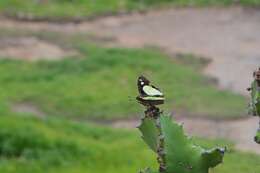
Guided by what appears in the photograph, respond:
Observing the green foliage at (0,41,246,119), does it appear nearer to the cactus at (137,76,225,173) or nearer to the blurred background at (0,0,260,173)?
the blurred background at (0,0,260,173)

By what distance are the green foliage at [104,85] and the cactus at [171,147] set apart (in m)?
8.18

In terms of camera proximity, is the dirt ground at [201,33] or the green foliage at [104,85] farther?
the dirt ground at [201,33]

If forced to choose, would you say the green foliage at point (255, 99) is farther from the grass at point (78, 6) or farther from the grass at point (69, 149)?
the grass at point (78, 6)

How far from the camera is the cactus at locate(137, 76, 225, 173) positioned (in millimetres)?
1977

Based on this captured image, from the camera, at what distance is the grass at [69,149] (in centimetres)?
732

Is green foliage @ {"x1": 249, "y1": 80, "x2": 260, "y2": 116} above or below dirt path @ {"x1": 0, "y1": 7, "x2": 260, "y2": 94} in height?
above

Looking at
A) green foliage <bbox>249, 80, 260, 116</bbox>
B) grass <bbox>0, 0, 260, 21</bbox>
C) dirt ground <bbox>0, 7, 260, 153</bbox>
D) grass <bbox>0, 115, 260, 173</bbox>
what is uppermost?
green foliage <bbox>249, 80, 260, 116</bbox>

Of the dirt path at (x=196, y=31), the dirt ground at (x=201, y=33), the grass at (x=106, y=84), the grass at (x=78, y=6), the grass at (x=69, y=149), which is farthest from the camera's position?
A: the grass at (x=78, y=6)

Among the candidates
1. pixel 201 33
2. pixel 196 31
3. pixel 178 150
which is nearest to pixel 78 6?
pixel 196 31

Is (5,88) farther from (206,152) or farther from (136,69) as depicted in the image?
(206,152)

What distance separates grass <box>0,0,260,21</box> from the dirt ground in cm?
20

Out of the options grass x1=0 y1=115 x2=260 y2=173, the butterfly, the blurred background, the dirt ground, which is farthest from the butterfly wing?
the dirt ground

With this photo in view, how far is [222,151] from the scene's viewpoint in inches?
77.0

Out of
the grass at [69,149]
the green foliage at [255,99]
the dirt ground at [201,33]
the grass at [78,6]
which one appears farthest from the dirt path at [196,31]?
the green foliage at [255,99]
